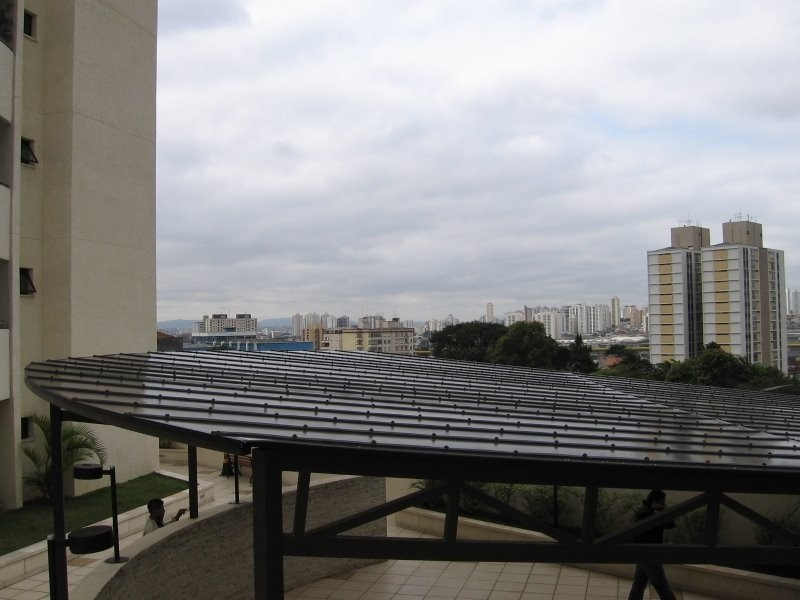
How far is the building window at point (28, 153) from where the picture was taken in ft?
64.5

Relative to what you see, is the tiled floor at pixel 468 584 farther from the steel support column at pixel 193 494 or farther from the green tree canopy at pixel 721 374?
the green tree canopy at pixel 721 374

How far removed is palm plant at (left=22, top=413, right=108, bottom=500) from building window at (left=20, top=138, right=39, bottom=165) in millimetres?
7156

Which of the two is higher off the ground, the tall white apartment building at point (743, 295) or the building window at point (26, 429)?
the tall white apartment building at point (743, 295)

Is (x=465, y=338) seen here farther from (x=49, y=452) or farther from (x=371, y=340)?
(x=371, y=340)

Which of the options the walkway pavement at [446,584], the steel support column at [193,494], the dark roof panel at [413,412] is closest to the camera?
the dark roof panel at [413,412]

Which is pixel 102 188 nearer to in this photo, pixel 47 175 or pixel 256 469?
pixel 47 175

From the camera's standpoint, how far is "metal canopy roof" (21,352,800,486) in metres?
5.82

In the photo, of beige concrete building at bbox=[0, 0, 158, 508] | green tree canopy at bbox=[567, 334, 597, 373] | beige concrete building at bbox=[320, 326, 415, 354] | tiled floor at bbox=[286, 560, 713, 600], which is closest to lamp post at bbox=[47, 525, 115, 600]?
tiled floor at bbox=[286, 560, 713, 600]

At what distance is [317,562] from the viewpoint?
1329cm

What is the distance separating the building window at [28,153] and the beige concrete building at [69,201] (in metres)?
0.03

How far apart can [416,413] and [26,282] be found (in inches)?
638

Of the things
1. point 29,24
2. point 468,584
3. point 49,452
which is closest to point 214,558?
point 468,584

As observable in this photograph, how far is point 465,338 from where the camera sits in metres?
79.9

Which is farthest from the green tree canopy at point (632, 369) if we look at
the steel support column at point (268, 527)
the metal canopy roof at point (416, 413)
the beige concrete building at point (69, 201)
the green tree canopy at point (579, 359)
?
the steel support column at point (268, 527)
